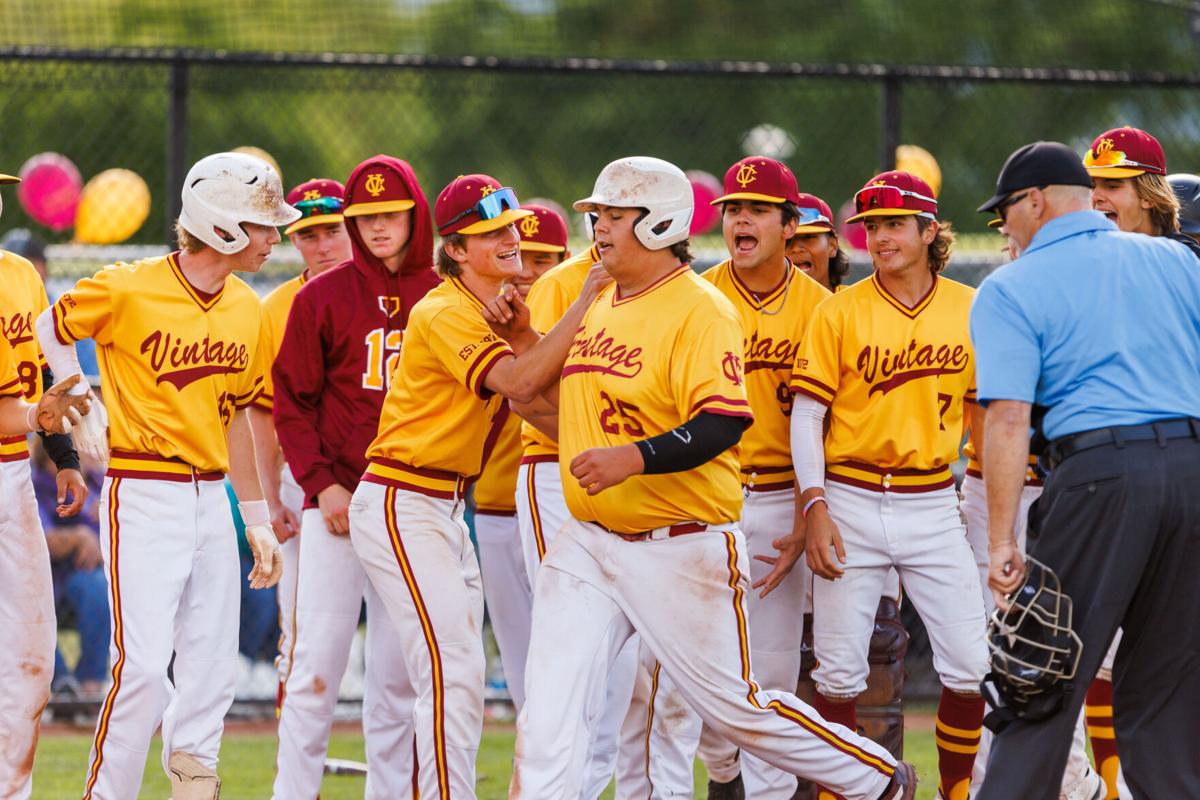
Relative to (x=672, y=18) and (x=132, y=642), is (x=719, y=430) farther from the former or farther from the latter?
(x=672, y=18)

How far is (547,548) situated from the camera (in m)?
6.11

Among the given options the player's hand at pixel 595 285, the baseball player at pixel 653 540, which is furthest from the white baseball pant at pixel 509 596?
the player's hand at pixel 595 285

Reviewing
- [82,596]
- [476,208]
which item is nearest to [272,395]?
[476,208]

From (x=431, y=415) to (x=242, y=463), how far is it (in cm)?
77

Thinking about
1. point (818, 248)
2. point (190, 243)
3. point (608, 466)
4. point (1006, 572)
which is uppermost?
point (818, 248)

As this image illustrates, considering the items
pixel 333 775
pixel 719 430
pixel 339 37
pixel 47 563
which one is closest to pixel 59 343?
pixel 47 563

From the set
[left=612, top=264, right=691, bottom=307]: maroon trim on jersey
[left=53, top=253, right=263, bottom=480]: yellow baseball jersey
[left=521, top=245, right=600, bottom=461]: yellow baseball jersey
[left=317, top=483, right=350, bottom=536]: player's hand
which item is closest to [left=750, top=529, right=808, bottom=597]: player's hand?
[left=521, top=245, right=600, bottom=461]: yellow baseball jersey

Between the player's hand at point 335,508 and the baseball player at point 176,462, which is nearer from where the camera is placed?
the baseball player at point 176,462

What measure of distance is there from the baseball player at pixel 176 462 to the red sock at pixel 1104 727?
10.6 feet

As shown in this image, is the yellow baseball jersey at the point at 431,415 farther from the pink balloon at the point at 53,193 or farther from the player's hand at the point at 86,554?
the pink balloon at the point at 53,193

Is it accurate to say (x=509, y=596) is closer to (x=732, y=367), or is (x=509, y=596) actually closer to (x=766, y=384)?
(x=766, y=384)

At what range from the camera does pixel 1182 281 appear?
4.73 meters

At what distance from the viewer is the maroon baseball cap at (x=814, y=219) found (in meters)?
6.84

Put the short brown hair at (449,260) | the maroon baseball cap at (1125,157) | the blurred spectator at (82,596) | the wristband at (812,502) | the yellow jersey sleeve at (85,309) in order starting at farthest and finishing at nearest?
the blurred spectator at (82,596), the maroon baseball cap at (1125,157), the wristband at (812,502), the short brown hair at (449,260), the yellow jersey sleeve at (85,309)
